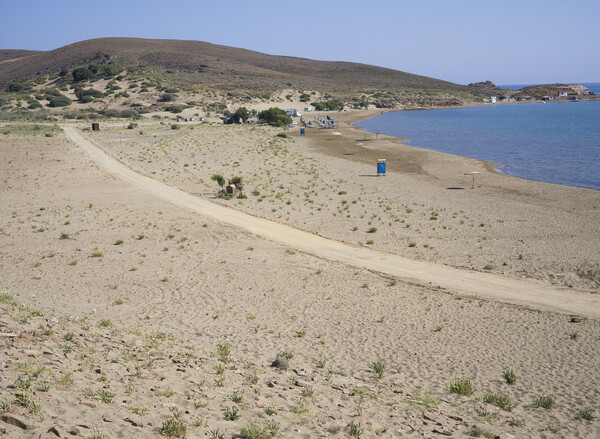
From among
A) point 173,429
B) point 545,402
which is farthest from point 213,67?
point 173,429

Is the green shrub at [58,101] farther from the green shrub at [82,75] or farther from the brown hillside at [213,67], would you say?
the brown hillside at [213,67]

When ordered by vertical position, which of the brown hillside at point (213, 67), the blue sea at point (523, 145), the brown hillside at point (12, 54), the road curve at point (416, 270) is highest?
the brown hillside at point (12, 54)

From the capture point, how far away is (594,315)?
12820 mm

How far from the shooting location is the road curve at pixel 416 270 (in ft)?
45.1

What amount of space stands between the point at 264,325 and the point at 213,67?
121m

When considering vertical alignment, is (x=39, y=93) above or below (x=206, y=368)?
above

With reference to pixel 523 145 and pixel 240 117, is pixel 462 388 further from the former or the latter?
pixel 240 117

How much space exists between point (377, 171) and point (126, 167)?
50.4 feet

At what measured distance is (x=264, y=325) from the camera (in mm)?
12352

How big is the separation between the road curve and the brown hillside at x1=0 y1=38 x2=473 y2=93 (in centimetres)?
8934

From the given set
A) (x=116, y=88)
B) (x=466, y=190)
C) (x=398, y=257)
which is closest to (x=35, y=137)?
(x=466, y=190)

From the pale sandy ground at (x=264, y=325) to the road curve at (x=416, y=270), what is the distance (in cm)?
60

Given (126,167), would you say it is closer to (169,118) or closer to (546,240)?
(546,240)

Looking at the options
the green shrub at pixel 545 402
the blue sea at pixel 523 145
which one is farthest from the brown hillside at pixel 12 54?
the green shrub at pixel 545 402
